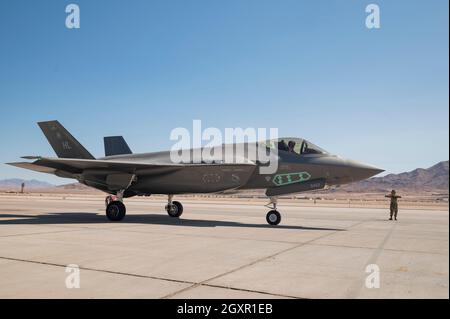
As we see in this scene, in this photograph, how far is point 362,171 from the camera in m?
12.6

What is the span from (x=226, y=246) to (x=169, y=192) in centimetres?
786

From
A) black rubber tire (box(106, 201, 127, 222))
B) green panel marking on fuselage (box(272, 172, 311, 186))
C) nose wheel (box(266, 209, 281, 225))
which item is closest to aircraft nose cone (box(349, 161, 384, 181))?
green panel marking on fuselage (box(272, 172, 311, 186))

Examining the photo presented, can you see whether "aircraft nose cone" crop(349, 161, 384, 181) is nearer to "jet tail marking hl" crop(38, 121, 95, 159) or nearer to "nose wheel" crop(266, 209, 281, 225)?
"nose wheel" crop(266, 209, 281, 225)

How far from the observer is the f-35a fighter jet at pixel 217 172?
1303 centimetres

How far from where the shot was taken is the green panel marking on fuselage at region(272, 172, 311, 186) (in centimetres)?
1320

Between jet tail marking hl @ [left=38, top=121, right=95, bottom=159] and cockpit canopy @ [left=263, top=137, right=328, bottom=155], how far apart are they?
992 centimetres

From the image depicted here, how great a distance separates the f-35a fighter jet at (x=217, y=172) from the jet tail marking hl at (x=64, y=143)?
1.38 meters

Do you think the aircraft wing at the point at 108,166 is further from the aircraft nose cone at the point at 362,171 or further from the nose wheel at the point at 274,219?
the aircraft nose cone at the point at 362,171

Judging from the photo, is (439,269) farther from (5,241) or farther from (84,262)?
(5,241)

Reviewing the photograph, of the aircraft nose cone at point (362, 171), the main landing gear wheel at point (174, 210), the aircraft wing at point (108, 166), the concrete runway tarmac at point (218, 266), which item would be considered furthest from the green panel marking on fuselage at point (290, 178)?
the main landing gear wheel at point (174, 210)

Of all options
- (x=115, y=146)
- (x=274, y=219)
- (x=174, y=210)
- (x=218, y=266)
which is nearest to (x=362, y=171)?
(x=274, y=219)

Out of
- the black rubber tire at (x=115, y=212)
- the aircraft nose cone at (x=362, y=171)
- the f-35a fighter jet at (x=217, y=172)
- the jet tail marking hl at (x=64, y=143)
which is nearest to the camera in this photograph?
the aircraft nose cone at (x=362, y=171)

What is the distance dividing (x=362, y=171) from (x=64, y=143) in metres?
14.1

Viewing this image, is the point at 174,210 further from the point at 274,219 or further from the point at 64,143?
the point at 64,143
